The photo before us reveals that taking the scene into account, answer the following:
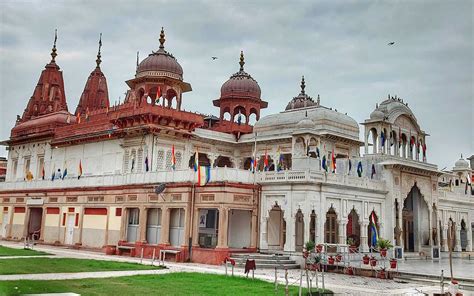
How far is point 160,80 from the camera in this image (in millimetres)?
40344

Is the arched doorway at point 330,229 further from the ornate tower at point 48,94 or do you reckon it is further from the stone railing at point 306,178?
the ornate tower at point 48,94

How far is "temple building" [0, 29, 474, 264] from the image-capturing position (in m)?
27.6

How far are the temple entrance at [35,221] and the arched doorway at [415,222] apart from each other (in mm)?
28242

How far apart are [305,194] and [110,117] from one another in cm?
1889

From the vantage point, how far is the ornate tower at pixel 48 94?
5468 cm

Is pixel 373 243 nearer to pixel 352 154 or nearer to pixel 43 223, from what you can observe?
pixel 352 154

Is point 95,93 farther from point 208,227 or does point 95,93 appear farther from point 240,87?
point 208,227

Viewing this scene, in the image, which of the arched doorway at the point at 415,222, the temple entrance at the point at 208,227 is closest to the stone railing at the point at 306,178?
the temple entrance at the point at 208,227

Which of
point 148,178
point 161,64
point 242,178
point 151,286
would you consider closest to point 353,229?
point 242,178

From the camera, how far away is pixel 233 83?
46.7 m

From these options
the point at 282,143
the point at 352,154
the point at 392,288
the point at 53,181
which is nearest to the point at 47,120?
the point at 53,181

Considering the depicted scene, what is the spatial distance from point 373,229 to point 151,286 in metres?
19.0

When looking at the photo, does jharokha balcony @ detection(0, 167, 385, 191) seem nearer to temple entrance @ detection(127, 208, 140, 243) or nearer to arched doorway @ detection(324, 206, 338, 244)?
temple entrance @ detection(127, 208, 140, 243)

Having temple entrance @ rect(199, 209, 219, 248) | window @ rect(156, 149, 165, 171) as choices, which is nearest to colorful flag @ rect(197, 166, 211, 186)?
temple entrance @ rect(199, 209, 219, 248)
